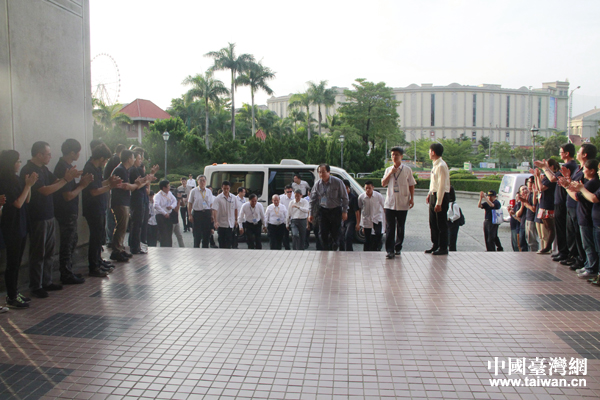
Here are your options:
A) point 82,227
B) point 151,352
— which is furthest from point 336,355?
point 82,227

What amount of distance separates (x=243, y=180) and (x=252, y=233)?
123 inches

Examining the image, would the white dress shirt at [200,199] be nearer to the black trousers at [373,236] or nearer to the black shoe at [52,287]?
the black trousers at [373,236]

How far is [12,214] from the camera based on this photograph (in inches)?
196

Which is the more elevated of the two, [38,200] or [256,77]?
[256,77]

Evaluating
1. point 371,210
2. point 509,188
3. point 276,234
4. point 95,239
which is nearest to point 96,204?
point 95,239

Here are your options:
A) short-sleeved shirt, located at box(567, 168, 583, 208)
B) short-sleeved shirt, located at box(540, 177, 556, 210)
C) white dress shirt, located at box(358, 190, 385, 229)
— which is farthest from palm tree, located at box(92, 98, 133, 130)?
short-sleeved shirt, located at box(567, 168, 583, 208)

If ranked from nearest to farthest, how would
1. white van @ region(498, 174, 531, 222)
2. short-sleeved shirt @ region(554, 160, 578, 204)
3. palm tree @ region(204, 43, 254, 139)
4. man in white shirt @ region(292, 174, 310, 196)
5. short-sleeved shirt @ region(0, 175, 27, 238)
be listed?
short-sleeved shirt @ region(0, 175, 27, 238) < short-sleeved shirt @ region(554, 160, 578, 204) < man in white shirt @ region(292, 174, 310, 196) < white van @ region(498, 174, 531, 222) < palm tree @ region(204, 43, 254, 139)

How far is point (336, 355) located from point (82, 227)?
4983 mm

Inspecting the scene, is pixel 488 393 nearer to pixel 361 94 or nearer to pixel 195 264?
pixel 195 264

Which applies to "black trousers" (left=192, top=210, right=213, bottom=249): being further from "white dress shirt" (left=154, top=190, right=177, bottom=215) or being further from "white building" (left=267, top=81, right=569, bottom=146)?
"white building" (left=267, top=81, right=569, bottom=146)

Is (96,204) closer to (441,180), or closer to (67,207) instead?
A: (67,207)

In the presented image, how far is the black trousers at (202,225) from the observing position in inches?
402

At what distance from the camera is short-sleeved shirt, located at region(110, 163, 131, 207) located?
6969 mm

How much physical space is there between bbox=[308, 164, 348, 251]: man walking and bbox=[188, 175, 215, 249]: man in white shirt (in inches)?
120
